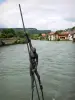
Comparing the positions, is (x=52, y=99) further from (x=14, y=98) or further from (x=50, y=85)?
(x=50, y=85)

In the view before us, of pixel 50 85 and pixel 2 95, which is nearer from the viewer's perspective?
A: pixel 2 95

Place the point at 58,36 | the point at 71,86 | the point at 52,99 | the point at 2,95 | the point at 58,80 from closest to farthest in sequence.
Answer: the point at 52,99
the point at 2,95
the point at 71,86
the point at 58,80
the point at 58,36

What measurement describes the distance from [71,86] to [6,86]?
3507 mm

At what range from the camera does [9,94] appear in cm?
1284

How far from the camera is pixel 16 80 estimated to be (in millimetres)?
16188

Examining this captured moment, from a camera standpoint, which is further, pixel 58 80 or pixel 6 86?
pixel 58 80

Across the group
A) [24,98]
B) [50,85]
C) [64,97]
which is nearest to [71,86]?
[50,85]

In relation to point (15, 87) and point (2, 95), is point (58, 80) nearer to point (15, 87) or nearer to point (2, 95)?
point (15, 87)

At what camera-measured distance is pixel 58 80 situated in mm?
15867

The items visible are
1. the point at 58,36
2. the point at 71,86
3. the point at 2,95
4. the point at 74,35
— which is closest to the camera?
the point at 2,95

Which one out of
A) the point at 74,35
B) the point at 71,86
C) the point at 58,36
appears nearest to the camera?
the point at 71,86

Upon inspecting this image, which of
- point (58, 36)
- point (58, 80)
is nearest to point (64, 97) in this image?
point (58, 80)

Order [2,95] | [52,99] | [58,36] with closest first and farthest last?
[52,99], [2,95], [58,36]

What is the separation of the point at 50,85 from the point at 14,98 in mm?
3017
